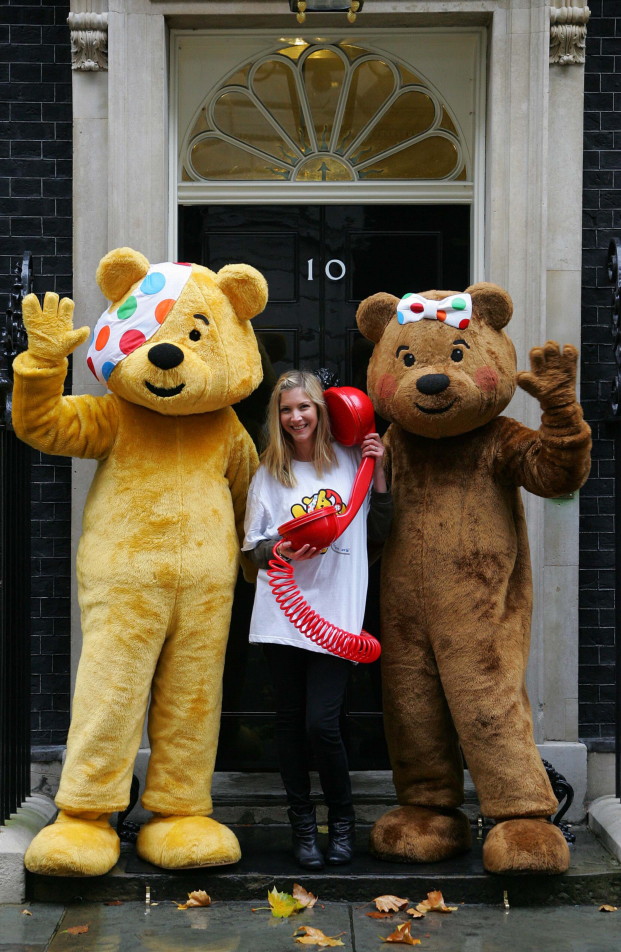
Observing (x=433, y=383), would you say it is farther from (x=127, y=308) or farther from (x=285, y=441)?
(x=127, y=308)

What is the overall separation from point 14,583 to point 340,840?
1.76m

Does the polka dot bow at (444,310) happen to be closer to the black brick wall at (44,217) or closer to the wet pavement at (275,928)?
the black brick wall at (44,217)

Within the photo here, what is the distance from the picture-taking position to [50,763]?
5.86m

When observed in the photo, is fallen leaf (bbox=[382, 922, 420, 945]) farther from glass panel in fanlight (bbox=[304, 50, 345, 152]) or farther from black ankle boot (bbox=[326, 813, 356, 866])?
glass panel in fanlight (bbox=[304, 50, 345, 152])

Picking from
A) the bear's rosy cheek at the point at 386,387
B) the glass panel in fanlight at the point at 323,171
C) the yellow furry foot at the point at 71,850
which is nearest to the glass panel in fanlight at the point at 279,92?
the glass panel in fanlight at the point at 323,171

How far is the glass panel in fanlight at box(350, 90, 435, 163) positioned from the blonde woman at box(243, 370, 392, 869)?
1798 mm

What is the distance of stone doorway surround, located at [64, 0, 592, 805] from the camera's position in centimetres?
573

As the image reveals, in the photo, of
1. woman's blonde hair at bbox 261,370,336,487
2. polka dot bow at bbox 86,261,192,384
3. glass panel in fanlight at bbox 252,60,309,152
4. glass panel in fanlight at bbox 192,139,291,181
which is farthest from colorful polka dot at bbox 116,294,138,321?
glass panel in fanlight at bbox 252,60,309,152

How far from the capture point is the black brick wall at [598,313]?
5.90 m

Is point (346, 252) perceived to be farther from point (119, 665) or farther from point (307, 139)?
point (119, 665)

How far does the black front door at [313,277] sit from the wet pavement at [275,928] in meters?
1.44

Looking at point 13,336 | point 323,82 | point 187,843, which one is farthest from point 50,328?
point 323,82

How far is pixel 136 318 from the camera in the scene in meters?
4.82

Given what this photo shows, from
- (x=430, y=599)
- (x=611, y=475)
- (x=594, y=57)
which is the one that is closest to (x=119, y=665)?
(x=430, y=599)
